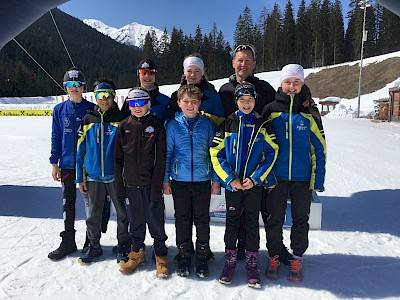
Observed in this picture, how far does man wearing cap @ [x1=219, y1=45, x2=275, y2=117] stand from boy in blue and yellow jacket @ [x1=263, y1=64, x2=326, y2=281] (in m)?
0.22

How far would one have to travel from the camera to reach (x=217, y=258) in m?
3.40

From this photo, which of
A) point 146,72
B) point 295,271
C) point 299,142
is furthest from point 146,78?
point 295,271

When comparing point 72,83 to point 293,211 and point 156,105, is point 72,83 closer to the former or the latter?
point 156,105

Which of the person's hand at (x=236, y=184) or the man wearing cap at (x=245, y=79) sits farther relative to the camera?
the man wearing cap at (x=245, y=79)

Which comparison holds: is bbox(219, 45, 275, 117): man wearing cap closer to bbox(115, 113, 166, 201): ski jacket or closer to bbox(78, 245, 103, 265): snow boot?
bbox(115, 113, 166, 201): ski jacket

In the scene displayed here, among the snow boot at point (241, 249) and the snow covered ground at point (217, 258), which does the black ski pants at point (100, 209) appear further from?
the snow boot at point (241, 249)

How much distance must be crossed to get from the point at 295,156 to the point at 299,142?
0.42 ft

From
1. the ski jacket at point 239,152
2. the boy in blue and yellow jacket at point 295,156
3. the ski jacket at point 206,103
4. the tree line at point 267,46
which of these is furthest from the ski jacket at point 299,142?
the tree line at point 267,46

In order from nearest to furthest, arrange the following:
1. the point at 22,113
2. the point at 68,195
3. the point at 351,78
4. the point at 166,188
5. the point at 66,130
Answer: the point at 166,188, the point at 66,130, the point at 68,195, the point at 22,113, the point at 351,78

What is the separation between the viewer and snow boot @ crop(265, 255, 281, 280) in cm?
299

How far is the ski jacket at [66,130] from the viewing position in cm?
333

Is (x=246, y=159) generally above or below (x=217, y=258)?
above

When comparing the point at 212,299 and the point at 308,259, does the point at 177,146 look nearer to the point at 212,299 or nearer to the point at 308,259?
the point at 212,299

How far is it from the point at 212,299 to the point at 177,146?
4.29ft
